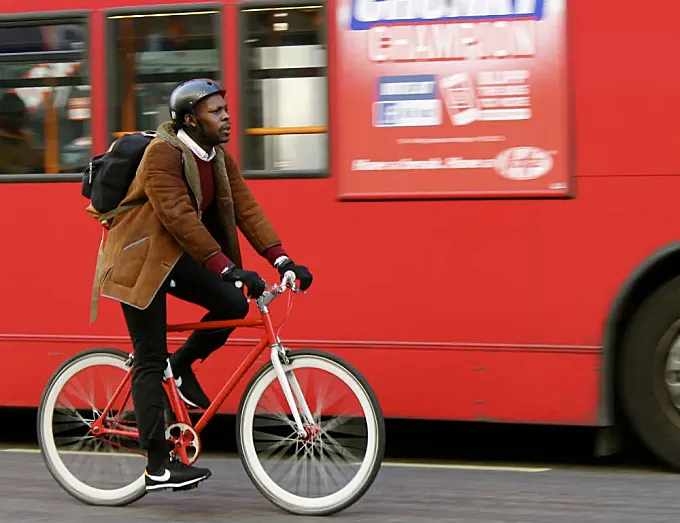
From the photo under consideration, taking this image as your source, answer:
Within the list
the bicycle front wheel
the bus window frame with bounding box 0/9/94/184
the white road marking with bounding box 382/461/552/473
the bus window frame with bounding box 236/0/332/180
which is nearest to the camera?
the bicycle front wheel

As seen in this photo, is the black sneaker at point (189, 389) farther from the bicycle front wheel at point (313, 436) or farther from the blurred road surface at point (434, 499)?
the blurred road surface at point (434, 499)

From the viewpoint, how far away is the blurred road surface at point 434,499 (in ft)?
19.0

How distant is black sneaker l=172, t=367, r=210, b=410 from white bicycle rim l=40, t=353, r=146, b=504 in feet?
0.79

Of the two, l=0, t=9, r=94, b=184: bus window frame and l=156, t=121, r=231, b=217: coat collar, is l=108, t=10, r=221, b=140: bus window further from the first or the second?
l=156, t=121, r=231, b=217: coat collar

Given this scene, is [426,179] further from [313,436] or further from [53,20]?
[53,20]

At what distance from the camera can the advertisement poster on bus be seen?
6.84m

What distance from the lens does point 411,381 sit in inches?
281

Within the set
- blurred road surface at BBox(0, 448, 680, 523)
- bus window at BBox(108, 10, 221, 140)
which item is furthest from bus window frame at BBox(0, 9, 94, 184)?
blurred road surface at BBox(0, 448, 680, 523)

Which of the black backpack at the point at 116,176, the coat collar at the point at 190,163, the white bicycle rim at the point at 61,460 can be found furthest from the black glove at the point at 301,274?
the white bicycle rim at the point at 61,460

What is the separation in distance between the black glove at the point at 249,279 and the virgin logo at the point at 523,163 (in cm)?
188

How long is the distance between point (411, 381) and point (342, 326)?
0.46m

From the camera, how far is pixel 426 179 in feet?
23.2

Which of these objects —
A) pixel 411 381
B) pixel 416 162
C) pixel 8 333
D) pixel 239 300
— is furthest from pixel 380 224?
pixel 8 333

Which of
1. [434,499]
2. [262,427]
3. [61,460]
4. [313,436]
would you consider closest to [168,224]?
[262,427]
